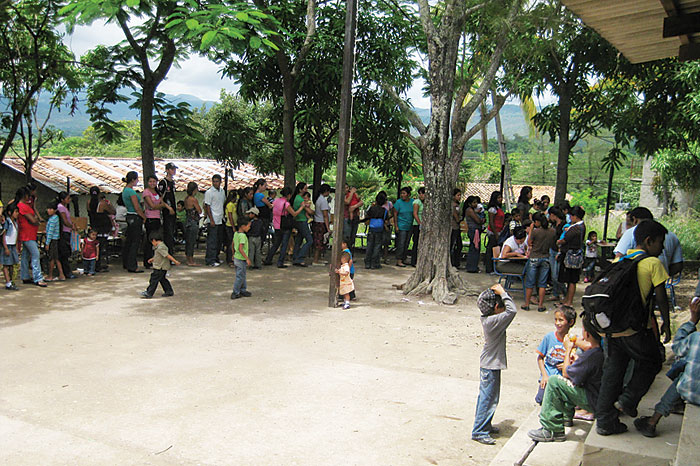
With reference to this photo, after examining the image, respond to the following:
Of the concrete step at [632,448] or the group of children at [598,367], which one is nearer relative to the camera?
the concrete step at [632,448]

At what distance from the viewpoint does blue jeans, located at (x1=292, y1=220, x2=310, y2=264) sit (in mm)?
13500

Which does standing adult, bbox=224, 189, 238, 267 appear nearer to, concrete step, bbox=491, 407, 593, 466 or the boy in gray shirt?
the boy in gray shirt

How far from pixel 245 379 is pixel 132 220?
6818 millimetres

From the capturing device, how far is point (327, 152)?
59.0 ft

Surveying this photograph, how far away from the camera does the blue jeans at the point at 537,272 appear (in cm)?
1012

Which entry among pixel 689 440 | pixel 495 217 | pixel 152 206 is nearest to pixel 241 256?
pixel 152 206

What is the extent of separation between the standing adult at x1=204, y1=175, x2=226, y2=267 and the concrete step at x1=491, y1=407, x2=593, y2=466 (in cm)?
942

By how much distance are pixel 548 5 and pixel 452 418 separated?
8339 mm

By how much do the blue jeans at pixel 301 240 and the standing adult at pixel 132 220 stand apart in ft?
10.5

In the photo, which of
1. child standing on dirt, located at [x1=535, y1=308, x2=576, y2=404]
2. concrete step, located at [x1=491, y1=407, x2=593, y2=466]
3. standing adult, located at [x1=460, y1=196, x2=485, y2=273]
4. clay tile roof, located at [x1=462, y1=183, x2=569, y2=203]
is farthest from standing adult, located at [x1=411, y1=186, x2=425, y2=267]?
clay tile roof, located at [x1=462, y1=183, x2=569, y2=203]

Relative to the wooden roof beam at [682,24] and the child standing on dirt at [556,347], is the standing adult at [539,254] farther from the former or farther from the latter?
the wooden roof beam at [682,24]

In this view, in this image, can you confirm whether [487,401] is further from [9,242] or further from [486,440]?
[9,242]

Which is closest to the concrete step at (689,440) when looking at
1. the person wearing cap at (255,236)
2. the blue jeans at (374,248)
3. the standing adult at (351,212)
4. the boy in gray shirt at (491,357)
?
the boy in gray shirt at (491,357)

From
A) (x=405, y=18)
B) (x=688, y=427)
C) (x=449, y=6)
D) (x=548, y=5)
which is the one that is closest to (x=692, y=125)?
(x=548, y=5)
